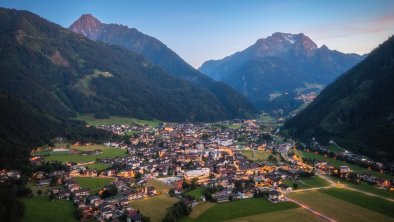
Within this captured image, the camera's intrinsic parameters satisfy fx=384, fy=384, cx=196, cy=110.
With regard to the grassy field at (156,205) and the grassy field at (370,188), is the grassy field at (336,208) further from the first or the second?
the grassy field at (156,205)

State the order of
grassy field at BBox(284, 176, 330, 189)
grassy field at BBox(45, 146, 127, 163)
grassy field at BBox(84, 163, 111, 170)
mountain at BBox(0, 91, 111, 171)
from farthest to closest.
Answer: grassy field at BBox(45, 146, 127, 163)
grassy field at BBox(84, 163, 111, 170)
mountain at BBox(0, 91, 111, 171)
grassy field at BBox(284, 176, 330, 189)

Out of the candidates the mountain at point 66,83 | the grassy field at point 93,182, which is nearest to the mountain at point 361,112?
the grassy field at point 93,182

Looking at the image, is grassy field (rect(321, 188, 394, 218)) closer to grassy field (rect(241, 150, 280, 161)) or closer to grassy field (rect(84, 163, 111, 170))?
grassy field (rect(241, 150, 280, 161))

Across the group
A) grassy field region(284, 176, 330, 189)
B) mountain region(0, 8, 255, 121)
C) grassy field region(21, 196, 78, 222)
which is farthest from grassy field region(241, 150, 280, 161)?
mountain region(0, 8, 255, 121)

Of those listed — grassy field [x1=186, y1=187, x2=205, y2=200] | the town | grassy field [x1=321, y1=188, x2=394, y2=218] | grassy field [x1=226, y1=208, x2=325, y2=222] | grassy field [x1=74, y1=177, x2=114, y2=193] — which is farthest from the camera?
grassy field [x1=74, y1=177, x2=114, y2=193]

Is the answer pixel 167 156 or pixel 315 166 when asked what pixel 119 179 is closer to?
pixel 167 156

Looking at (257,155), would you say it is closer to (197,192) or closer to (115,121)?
(197,192)
